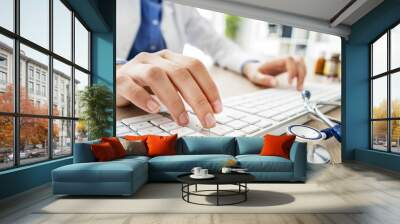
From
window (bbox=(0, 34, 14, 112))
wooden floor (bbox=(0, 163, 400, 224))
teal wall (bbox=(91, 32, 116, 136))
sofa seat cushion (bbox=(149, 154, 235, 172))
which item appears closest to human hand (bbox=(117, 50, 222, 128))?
teal wall (bbox=(91, 32, 116, 136))

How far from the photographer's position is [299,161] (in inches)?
231

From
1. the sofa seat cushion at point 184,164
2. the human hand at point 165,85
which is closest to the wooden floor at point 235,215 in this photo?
the sofa seat cushion at point 184,164

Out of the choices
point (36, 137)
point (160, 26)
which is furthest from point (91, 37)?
point (36, 137)

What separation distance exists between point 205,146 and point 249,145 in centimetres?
75

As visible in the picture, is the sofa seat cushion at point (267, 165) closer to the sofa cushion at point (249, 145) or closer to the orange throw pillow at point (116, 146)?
the sofa cushion at point (249, 145)

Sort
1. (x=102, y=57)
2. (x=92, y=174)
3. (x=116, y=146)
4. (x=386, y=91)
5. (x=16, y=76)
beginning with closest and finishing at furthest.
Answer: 1. (x=92, y=174)
2. (x=16, y=76)
3. (x=116, y=146)
4. (x=386, y=91)
5. (x=102, y=57)

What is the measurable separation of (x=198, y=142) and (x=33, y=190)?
2674 mm

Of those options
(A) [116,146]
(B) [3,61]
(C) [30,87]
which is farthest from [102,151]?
(B) [3,61]

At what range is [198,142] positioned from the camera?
669 cm

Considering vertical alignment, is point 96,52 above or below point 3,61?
above

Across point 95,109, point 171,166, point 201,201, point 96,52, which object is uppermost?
point 96,52

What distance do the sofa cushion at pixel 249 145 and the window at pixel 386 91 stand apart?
3007mm

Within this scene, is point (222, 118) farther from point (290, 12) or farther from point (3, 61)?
point (3, 61)

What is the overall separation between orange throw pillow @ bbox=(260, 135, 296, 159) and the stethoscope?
8.09 ft
